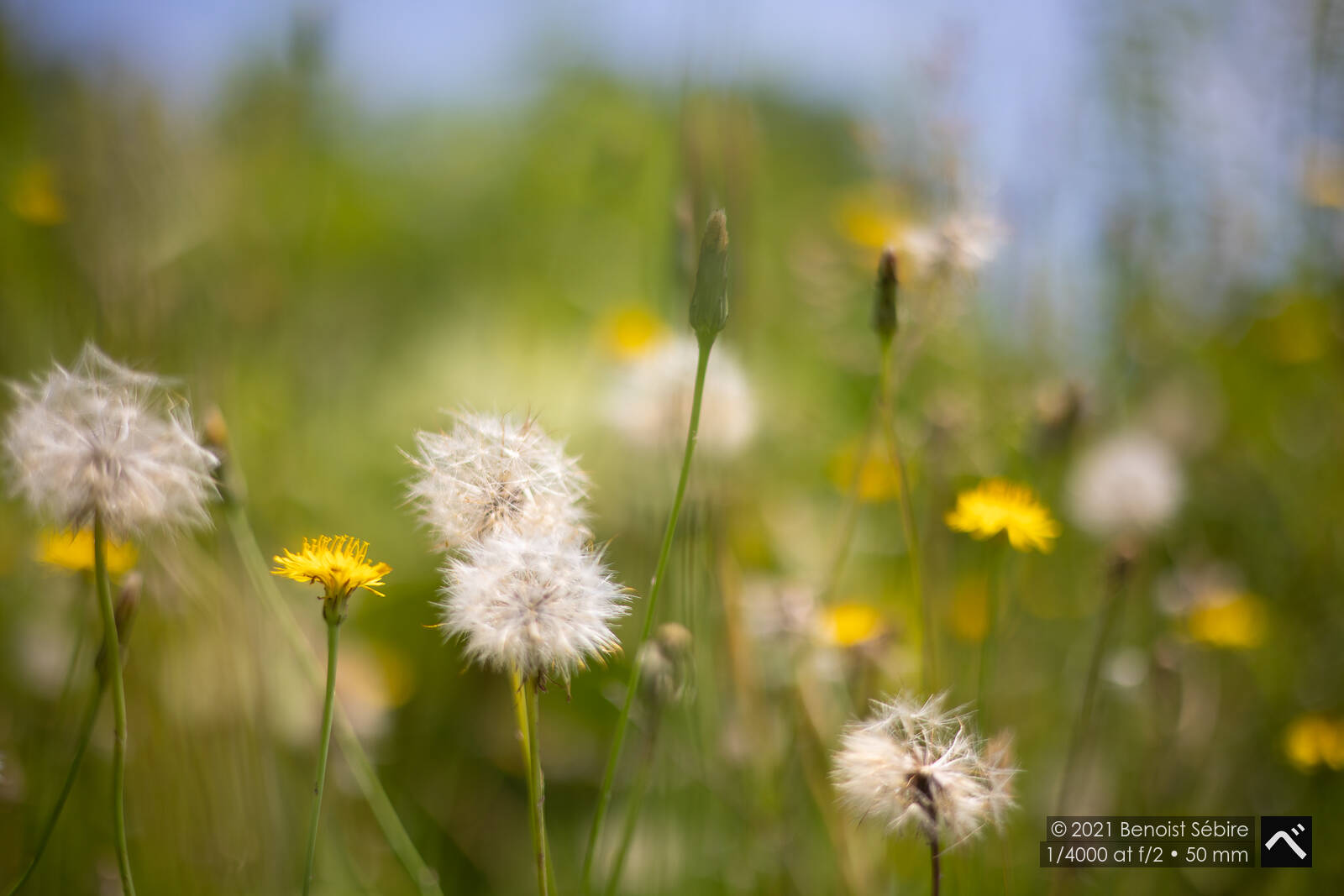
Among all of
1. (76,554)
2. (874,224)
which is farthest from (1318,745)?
(76,554)

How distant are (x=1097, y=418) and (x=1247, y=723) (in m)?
0.64

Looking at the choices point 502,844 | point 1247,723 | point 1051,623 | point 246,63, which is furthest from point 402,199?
point 1247,723

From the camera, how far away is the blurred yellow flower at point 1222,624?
1.37 meters

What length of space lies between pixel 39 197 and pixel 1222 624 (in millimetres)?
2179

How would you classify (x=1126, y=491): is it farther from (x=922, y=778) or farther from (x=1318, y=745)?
(x=922, y=778)

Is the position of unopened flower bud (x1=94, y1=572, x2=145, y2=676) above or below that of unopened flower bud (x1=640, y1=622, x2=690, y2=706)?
below

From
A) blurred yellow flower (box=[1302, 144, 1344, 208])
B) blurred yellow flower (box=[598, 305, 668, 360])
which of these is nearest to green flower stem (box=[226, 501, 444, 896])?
blurred yellow flower (box=[598, 305, 668, 360])

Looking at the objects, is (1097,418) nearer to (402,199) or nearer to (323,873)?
(323,873)

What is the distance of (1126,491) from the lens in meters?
1.62

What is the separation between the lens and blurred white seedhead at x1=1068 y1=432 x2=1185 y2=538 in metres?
1.59

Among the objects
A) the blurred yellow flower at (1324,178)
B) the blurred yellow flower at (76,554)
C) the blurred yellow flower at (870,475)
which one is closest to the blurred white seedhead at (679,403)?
the blurred yellow flower at (870,475)

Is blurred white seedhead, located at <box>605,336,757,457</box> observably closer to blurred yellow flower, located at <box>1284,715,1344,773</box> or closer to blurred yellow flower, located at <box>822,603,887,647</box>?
blurred yellow flower, located at <box>822,603,887,647</box>

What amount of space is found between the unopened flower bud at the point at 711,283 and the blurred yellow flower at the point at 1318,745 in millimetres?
1080

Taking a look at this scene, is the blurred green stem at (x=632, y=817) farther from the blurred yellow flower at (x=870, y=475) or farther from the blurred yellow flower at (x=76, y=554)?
the blurred yellow flower at (x=870, y=475)
